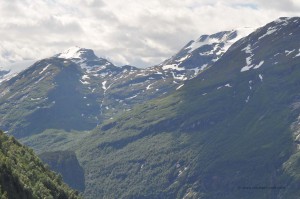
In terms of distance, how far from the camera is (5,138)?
560 feet

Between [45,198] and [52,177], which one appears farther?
[52,177]

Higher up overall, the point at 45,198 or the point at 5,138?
the point at 5,138

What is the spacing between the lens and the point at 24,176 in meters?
132

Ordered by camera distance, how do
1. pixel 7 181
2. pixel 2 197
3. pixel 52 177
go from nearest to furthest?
1. pixel 2 197
2. pixel 7 181
3. pixel 52 177

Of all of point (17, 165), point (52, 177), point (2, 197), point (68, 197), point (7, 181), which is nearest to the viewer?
point (2, 197)

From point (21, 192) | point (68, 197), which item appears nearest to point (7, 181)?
point (21, 192)

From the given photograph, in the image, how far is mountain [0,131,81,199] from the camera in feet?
368

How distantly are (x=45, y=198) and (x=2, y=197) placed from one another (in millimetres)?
36766

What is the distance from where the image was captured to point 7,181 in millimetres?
110812

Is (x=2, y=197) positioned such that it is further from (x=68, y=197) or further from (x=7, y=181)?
(x=68, y=197)

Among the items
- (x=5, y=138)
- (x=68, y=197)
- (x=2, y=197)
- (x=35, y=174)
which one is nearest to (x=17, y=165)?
(x=35, y=174)

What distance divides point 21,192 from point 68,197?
1636 inches

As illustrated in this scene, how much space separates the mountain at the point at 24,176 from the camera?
368ft

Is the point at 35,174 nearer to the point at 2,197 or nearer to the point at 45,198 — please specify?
the point at 45,198
